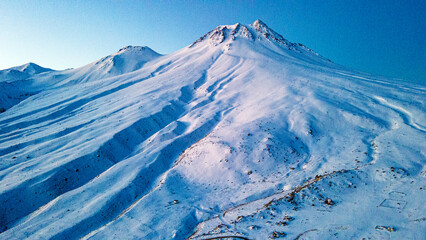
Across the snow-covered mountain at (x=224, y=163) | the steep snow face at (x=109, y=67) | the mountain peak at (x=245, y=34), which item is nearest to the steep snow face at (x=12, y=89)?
the steep snow face at (x=109, y=67)

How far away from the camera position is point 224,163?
14500 mm

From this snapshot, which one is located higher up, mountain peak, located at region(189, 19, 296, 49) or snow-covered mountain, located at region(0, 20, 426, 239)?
mountain peak, located at region(189, 19, 296, 49)

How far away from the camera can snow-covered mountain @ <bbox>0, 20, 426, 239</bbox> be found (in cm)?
964

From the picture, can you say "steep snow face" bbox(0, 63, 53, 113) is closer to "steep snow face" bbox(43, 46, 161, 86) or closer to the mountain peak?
"steep snow face" bbox(43, 46, 161, 86)

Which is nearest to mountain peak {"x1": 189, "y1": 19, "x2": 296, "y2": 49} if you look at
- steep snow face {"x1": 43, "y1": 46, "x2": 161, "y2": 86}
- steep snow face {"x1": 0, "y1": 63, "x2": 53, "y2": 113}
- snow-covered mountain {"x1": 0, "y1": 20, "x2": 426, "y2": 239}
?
steep snow face {"x1": 43, "y1": 46, "x2": 161, "y2": 86}

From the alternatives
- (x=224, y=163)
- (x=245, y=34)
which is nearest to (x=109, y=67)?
(x=245, y=34)

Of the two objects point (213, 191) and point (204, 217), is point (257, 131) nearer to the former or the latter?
A: point (213, 191)

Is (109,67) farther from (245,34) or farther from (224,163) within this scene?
(224,163)

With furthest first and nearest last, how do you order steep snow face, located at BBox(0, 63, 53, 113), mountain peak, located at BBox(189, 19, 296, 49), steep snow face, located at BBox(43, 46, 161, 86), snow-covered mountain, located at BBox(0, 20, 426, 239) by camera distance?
steep snow face, located at BBox(43, 46, 161, 86), mountain peak, located at BBox(189, 19, 296, 49), steep snow face, located at BBox(0, 63, 53, 113), snow-covered mountain, located at BBox(0, 20, 426, 239)

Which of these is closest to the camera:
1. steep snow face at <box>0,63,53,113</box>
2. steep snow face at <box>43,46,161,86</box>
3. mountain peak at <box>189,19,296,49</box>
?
steep snow face at <box>0,63,53,113</box>

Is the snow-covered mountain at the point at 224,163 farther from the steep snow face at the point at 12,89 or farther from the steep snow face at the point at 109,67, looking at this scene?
the steep snow face at the point at 109,67

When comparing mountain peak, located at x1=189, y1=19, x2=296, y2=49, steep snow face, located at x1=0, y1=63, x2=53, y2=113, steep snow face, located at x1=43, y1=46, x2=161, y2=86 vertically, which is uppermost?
mountain peak, located at x1=189, y1=19, x2=296, y2=49

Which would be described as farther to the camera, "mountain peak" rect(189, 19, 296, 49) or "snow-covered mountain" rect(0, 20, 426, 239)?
"mountain peak" rect(189, 19, 296, 49)

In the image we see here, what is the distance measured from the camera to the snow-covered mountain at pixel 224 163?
9641mm
